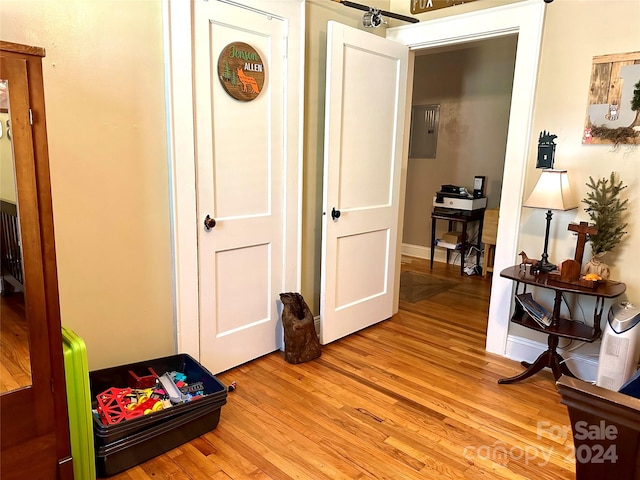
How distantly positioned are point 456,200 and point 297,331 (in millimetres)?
2956

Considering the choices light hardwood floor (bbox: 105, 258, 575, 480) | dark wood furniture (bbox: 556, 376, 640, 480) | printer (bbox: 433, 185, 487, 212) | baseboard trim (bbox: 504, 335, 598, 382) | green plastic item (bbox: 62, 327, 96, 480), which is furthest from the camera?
printer (bbox: 433, 185, 487, 212)

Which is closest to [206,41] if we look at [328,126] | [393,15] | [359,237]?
[328,126]

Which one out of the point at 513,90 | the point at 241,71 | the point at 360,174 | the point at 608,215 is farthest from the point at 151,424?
the point at 513,90

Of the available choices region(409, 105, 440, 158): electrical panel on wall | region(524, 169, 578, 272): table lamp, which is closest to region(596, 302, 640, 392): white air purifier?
region(524, 169, 578, 272): table lamp

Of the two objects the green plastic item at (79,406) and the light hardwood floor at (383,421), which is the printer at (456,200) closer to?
the light hardwood floor at (383,421)

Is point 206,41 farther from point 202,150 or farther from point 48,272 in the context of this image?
point 48,272

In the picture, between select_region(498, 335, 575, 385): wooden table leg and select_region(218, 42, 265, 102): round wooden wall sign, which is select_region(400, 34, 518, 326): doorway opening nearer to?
select_region(498, 335, 575, 385): wooden table leg

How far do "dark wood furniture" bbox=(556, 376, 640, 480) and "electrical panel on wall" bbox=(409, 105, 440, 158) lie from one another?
16.1ft

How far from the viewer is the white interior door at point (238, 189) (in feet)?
7.72

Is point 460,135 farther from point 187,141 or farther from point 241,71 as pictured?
point 187,141

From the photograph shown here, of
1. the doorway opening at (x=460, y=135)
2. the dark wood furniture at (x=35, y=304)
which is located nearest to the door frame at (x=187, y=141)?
the dark wood furniture at (x=35, y=304)

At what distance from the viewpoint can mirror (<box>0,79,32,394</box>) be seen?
4.50 feet

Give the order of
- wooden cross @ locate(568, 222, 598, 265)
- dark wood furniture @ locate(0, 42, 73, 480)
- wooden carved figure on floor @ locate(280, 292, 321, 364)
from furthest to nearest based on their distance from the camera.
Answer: wooden carved figure on floor @ locate(280, 292, 321, 364)
wooden cross @ locate(568, 222, 598, 265)
dark wood furniture @ locate(0, 42, 73, 480)

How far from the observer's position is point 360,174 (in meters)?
3.13
